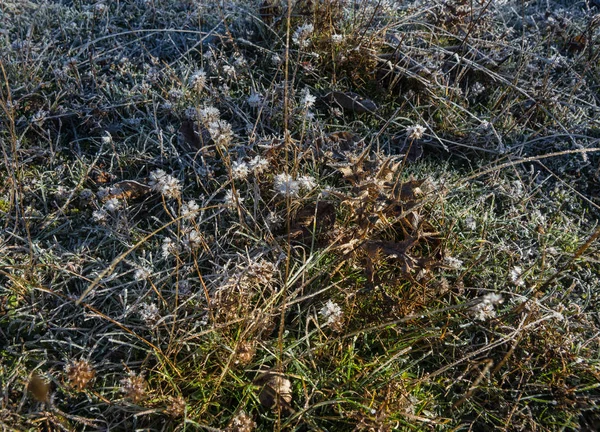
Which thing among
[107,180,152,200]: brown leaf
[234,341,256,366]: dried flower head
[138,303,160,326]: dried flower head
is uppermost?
[107,180,152,200]: brown leaf

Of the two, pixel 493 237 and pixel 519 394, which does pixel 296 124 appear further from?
pixel 519 394

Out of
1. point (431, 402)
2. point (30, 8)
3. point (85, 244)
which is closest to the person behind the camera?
point (431, 402)

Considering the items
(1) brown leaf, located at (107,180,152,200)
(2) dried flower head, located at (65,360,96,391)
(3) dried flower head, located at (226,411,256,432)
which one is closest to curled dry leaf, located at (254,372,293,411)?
(3) dried flower head, located at (226,411,256,432)

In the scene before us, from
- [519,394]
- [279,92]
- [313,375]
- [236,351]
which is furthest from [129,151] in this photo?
[519,394]

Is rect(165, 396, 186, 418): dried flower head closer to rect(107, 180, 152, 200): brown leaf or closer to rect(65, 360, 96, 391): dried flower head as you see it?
rect(65, 360, 96, 391): dried flower head

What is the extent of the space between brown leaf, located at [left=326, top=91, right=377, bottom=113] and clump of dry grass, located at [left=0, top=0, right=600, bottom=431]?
13mm

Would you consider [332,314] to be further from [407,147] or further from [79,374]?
[407,147]

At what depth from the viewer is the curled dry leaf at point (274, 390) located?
1932 millimetres

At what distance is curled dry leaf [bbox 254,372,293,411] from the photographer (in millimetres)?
1932

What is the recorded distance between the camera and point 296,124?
289 cm

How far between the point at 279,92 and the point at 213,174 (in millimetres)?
644

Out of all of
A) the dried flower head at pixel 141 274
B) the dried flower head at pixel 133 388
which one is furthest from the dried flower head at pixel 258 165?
the dried flower head at pixel 133 388

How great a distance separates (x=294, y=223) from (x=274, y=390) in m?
0.80

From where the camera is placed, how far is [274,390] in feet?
6.35
